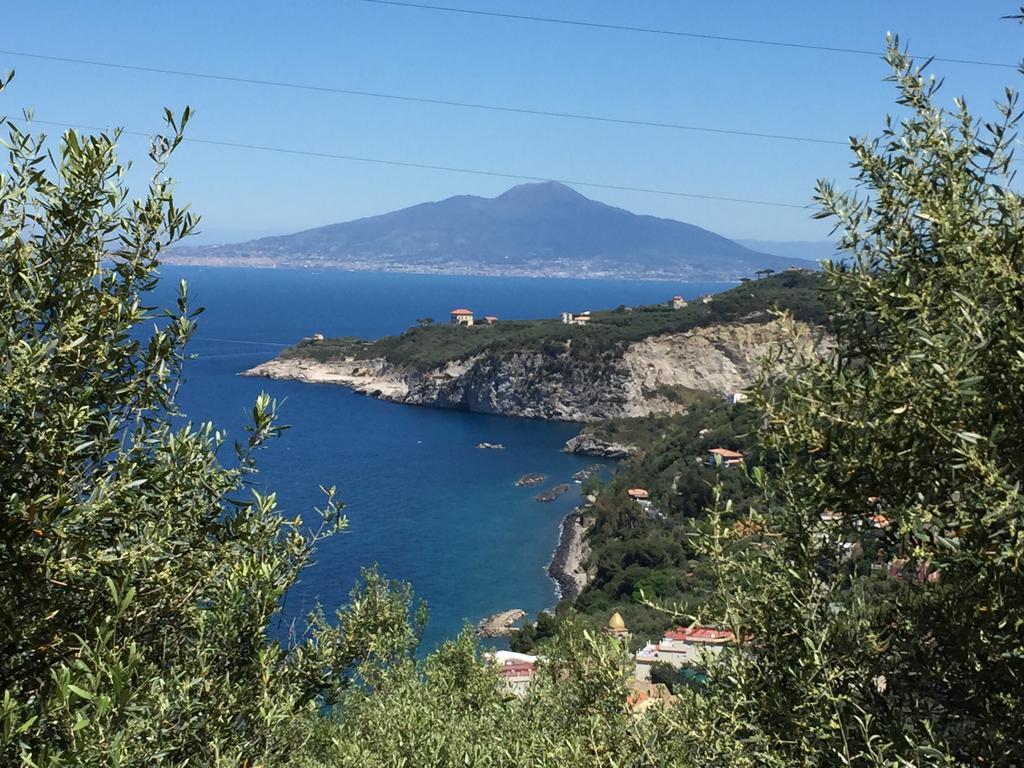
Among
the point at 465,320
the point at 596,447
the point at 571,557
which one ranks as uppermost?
the point at 465,320

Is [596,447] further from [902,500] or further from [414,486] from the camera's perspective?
[902,500]

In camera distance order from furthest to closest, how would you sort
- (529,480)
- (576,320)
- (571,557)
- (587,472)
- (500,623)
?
1. (576,320)
2. (587,472)
3. (529,480)
4. (571,557)
5. (500,623)

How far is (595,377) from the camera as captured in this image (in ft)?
225

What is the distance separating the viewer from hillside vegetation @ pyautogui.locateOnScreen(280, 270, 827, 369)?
68.8m

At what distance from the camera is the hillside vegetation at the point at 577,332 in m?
68.8

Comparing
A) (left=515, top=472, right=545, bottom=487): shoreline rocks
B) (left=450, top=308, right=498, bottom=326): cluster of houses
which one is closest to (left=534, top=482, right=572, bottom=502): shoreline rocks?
(left=515, top=472, right=545, bottom=487): shoreline rocks

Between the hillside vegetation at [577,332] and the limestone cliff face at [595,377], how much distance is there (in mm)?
795

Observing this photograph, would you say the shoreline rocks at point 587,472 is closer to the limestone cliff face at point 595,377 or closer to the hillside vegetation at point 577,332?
the limestone cliff face at point 595,377

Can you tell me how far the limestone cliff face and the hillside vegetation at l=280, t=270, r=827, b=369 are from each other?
0.79 metres

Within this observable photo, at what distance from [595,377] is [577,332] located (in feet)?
18.2

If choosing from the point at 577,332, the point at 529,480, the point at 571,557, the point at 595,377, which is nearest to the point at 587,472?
the point at 529,480

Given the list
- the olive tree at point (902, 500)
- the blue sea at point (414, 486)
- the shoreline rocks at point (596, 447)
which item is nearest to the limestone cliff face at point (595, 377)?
the blue sea at point (414, 486)

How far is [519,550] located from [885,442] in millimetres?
36016

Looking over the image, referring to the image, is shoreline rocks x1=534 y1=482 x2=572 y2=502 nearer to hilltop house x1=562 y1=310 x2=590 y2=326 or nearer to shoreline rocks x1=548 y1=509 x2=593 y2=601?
shoreline rocks x1=548 y1=509 x2=593 y2=601
